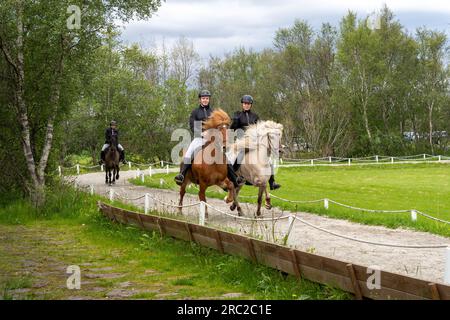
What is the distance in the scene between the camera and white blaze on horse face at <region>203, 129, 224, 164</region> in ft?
46.1

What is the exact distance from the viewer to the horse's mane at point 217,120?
14031 mm

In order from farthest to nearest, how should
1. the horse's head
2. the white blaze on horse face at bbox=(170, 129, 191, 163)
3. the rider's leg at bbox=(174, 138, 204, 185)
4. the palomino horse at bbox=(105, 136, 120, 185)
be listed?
the white blaze on horse face at bbox=(170, 129, 191, 163) → the palomino horse at bbox=(105, 136, 120, 185) → the rider's leg at bbox=(174, 138, 204, 185) → the horse's head

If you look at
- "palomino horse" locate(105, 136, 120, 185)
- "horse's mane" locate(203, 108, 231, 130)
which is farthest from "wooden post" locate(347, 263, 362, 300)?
"palomino horse" locate(105, 136, 120, 185)

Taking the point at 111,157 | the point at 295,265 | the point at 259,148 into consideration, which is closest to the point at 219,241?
the point at 295,265

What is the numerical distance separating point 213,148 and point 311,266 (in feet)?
21.6

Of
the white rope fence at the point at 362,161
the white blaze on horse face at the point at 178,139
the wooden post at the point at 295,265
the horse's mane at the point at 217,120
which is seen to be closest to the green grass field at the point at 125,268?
the wooden post at the point at 295,265

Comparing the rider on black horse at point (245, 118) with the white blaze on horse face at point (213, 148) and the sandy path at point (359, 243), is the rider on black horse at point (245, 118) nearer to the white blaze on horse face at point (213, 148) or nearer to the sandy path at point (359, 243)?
the white blaze on horse face at point (213, 148)

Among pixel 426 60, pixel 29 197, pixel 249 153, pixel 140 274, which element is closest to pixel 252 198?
pixel 249 153

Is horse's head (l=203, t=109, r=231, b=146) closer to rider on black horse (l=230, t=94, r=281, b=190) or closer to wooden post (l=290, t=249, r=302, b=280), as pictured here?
rider on black horse (l=230, t=94, r=281, b=190)

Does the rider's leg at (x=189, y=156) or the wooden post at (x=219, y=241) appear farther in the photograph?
the rider's leg at (x=189, y=156)

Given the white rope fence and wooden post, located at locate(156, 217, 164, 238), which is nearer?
wooden post, located at locate(156, 217, 164, 238)

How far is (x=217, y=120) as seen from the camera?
14039 millimetres

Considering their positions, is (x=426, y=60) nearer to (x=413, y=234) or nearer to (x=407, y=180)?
(x=407, y=180)

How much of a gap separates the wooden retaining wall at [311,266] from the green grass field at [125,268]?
0.16m
